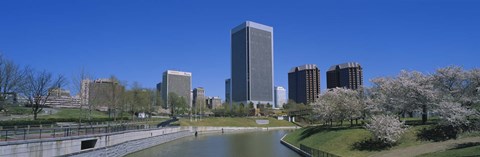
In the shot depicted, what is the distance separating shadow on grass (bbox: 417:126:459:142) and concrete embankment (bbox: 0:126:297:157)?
36128 mm

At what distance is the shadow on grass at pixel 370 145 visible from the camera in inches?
1631

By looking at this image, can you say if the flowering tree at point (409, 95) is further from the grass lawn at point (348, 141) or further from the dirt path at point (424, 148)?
the dirt path at point (424, 148)

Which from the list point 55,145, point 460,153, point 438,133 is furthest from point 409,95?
point 55,145

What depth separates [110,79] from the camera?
9138cm

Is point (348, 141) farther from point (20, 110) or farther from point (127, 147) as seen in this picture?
point (20, 110)

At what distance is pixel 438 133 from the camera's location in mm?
42562

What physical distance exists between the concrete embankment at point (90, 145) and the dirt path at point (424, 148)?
98.0 feet

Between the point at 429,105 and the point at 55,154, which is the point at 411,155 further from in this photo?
the point at 55,154

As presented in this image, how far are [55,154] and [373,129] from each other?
32.8m

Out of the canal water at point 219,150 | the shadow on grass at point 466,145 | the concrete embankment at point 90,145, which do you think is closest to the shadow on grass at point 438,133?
the shadow on grass at point 466,145

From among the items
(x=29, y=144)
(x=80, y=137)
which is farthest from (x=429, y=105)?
(x=29, y=144)

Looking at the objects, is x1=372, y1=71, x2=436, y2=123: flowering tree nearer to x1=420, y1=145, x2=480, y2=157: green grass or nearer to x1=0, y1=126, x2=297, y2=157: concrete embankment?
x1=420, y1=145, x2=480, y2=157: green grass

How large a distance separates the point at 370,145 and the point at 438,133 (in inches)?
303

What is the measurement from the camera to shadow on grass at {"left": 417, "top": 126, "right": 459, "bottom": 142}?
41031 mm
